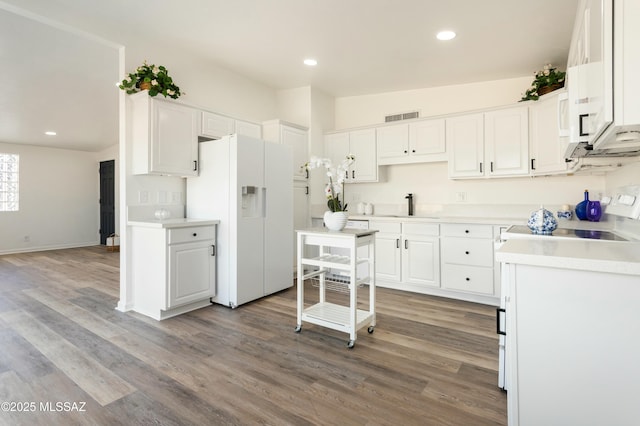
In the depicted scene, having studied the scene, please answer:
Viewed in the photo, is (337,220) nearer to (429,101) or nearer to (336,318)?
(336,318)

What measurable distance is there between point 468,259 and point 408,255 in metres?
0.66

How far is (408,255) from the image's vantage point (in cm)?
397

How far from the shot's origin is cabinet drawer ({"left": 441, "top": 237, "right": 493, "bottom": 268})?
3521mm

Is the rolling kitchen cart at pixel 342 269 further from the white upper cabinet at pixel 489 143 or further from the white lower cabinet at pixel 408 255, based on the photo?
the white upper cabinet at pixel 489 143

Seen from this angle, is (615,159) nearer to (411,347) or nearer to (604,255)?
(604,255)

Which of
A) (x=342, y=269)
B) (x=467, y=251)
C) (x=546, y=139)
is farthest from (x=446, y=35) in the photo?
(x=342, y=269)

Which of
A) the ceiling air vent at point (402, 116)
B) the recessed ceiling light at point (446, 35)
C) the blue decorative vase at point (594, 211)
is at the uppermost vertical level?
the recessed ceiling light at point (446, 35)

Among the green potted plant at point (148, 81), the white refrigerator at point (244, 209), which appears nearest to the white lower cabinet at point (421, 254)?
the white refrigerator at point (244, 209)

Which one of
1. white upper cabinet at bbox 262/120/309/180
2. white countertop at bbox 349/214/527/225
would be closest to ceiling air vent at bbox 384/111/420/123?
white upper cabinet at bbox 262/120/309/180

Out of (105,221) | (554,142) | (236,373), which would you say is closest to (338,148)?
(554,142)

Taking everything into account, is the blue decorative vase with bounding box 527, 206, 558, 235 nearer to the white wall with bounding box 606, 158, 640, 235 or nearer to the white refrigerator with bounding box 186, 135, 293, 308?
the white wall with bounding box 606, 158, 640, 235

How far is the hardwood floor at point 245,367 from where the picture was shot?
5.71 ft

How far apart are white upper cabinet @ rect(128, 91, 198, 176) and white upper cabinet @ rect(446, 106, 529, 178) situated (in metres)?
3.00

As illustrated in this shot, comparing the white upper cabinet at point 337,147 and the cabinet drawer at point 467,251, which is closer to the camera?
Result: the cabinet drawer at point 467,251
